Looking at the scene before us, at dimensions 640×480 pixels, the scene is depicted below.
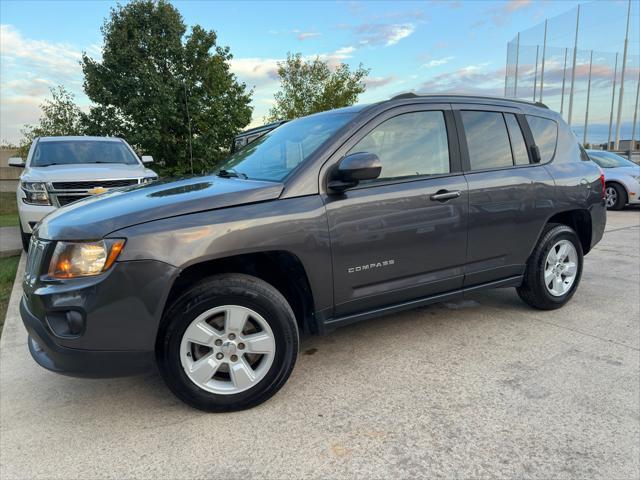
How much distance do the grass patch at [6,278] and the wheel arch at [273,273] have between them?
8.64ft

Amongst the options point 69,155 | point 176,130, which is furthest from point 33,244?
point 176,130

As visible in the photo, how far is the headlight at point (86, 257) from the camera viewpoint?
222cm

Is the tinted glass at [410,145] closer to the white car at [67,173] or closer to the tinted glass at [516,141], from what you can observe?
the tinted glass at [516,141]

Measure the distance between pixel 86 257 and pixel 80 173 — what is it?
4535mm

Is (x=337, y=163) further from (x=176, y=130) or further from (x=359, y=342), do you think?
(x=176, y=130)

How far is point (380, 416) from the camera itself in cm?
245

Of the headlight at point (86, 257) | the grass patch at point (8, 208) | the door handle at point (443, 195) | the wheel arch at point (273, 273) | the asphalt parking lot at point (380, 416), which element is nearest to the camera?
the asphalt parking lot at point (380, 416)

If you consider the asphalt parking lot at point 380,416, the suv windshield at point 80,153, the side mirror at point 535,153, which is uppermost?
the suv windshield at point 80,153

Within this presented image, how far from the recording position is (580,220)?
415 cm

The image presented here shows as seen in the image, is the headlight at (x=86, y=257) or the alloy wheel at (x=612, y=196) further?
the alloy wheel at (x=612, y=196)

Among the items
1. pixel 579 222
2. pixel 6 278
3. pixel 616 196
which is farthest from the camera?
pixel 616 196

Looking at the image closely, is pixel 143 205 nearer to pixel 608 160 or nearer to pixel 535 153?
pixel 535 153

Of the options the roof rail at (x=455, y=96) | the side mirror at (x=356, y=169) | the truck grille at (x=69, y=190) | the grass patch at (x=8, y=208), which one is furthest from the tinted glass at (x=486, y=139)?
the grass patch at (x=8, y=208)

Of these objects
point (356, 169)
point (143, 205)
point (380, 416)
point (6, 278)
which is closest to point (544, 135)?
point (356, 169)
